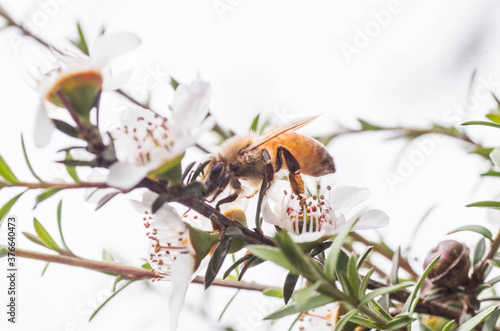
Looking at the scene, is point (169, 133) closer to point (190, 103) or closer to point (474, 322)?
point (190, 103)

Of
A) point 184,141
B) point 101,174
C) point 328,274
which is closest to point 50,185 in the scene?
point 101,174

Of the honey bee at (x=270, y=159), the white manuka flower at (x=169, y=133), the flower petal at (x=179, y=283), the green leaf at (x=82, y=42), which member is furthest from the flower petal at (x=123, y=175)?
the green leaf at (x=82, y=42)

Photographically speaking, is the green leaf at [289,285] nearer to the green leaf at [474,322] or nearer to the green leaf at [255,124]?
the green leaf at [474,322]

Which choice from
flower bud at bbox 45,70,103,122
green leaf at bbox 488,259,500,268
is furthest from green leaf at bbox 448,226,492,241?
flower bud at bbox 45,70,103,122

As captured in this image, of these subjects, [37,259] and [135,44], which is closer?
[135,44]

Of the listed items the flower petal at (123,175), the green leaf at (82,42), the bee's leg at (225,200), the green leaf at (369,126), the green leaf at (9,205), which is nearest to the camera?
the flower petal at (123,175)

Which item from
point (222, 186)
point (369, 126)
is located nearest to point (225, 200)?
point (222, 186)

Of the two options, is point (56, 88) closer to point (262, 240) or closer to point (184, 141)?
point (184, 141)

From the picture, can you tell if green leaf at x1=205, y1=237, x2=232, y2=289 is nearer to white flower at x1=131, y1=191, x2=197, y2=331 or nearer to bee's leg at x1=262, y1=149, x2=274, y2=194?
white flower at x1=131, y1=191, x2=197, y2=331
